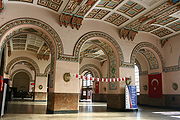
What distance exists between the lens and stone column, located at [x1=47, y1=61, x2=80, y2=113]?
10031mm

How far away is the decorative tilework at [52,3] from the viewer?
978 centimetres

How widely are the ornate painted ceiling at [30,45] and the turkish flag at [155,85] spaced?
399 inches

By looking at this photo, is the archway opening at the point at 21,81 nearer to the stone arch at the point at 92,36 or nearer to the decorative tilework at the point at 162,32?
the stone arch at the point at 92,36

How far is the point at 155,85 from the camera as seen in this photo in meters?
14.6

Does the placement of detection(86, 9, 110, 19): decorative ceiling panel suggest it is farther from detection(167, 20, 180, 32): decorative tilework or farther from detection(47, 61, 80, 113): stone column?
detection(167, 20, 180, 32): decorative tilework

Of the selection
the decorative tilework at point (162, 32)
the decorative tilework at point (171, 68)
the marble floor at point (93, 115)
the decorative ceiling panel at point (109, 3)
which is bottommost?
the marble floor at point (93, 115)

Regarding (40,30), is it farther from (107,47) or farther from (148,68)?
(148,68)

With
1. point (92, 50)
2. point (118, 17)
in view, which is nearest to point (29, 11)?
point (118, 17)

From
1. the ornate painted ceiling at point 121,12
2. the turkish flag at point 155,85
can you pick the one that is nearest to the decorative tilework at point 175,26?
the ornate painted ceiling at point 121,12

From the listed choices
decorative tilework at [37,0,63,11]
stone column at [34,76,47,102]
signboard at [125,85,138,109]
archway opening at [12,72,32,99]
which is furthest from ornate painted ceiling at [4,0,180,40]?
archway opening at [12,72,32,99]

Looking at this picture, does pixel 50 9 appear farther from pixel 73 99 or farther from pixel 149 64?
pixel 149 64

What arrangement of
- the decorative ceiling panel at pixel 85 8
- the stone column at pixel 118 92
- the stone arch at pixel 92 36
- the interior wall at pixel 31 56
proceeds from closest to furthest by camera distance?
the decorative ceiling panel at pixel 85 8, the stone arch at pixel 92 36, the stone column at pixel 118 92, the interior wall at pixel 31 56

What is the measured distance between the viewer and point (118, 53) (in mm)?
12352

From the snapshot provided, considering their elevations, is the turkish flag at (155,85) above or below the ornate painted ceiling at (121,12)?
below
